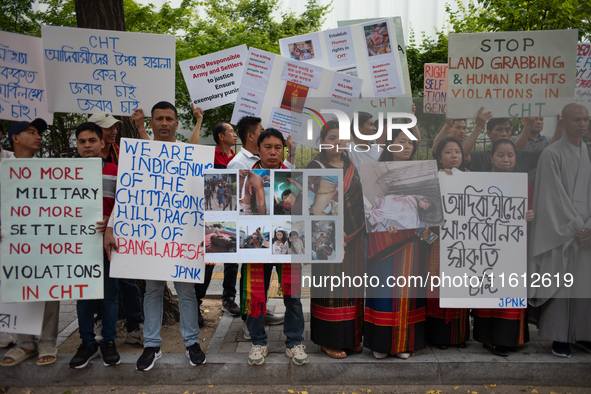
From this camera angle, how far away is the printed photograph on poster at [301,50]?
4348 millimetres

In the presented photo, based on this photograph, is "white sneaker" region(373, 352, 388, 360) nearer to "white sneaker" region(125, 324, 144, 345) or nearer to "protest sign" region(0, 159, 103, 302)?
"white sneaker" region(125, 324, 144, 345)

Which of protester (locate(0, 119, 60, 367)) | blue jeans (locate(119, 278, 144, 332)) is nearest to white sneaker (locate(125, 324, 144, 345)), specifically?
blue jeans (locate(119, 278, 144, 332))

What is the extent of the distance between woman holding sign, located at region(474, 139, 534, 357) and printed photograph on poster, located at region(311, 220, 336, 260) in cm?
137

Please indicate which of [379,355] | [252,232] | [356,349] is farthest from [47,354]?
[379,355]

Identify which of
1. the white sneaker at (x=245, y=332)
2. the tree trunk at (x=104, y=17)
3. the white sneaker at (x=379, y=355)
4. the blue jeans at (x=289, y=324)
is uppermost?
the tree trunk at (x=104, y=17)

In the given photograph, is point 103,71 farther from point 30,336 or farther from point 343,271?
point 343,271

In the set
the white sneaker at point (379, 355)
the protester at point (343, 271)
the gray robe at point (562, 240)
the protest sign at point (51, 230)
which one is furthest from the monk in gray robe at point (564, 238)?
the protest sign at point (51, 230)

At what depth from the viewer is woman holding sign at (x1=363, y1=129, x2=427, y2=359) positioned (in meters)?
3.30

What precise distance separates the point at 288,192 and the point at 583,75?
3.00 metres

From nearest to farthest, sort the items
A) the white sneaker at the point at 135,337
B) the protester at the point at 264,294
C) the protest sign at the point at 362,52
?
the protester at the point at 264,294
the white sneaker at the point at 135,337
the protest sign at the point at 362,52

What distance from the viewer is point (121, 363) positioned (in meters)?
3.33

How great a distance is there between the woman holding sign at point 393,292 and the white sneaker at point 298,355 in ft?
1.74

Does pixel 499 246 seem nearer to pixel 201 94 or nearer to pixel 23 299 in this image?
pixel 201 94

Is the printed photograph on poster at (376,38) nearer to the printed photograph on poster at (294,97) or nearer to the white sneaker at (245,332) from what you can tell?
the printed photograph on poster at (294,97)
